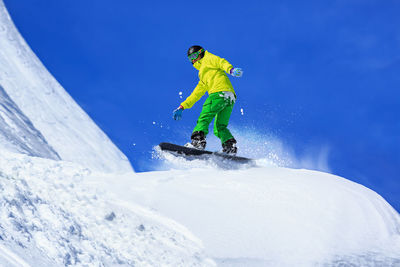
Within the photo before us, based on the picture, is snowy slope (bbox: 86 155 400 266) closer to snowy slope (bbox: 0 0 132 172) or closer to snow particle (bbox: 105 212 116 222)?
snow particle (bbox: 105 212 116 222)

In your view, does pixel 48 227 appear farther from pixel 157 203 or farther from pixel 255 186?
pixel 255 186

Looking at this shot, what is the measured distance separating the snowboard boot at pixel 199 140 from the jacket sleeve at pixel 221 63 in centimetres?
97

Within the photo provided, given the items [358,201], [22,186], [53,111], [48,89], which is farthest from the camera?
[48,89]

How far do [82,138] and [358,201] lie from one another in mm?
11595

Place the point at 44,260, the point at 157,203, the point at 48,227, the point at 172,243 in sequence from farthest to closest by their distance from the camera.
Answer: the point at 157,203 < the point at 172,243 < the point at 48,227 < the point at 44,260

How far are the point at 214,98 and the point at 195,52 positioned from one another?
0.79 meters

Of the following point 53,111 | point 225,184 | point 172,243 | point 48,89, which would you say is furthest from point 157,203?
point 48,89

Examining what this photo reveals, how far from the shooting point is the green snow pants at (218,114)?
5.82 meters

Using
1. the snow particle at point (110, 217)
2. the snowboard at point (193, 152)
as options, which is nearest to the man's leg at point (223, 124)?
the snowboard at point (193, 152)

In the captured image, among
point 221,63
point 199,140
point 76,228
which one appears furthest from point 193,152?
point 76,228

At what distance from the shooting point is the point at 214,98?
589 cm

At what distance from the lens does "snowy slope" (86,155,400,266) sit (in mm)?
3213

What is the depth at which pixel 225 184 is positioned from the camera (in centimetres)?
417

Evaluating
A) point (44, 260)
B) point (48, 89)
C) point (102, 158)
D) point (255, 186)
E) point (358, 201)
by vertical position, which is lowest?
point (44, 260)
